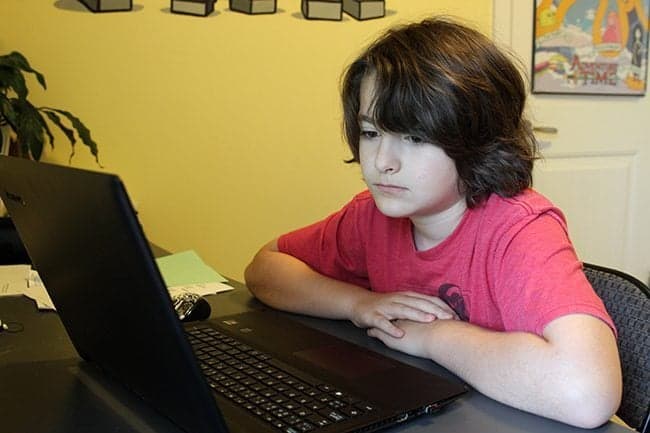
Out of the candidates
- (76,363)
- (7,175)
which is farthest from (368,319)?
(7,175)

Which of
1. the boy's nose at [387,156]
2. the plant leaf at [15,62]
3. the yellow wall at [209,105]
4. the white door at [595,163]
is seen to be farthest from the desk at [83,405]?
the white door at [595,163]

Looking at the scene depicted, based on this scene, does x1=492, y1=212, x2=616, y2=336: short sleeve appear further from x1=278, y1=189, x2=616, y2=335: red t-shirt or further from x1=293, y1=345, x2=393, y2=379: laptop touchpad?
x1=293, y1=345, x2=393, y2=379: laptop touchpad

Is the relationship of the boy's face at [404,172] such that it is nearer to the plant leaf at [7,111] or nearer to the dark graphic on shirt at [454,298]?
the dark graphic on shirt at [454,298]

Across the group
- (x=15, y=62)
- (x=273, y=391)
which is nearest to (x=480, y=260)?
(x=273, y=391)

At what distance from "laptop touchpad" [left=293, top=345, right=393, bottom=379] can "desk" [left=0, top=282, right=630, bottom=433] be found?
0.05 metres

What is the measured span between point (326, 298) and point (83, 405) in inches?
15.9

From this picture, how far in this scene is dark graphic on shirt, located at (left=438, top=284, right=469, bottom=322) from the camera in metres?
0.94

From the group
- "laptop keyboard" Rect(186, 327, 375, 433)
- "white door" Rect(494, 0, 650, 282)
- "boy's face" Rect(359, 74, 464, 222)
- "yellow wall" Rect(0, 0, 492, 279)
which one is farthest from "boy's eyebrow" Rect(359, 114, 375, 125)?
"white door" Rect(494, 0, 650, 282)

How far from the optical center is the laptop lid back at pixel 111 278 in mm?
493

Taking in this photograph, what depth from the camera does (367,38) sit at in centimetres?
229

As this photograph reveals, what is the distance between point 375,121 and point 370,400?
381mm

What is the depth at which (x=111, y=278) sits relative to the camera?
554 millimetres

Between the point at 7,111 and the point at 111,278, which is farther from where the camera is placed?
the point at 7,111

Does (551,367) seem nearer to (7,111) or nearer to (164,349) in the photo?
(164,349)
